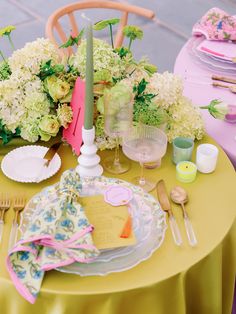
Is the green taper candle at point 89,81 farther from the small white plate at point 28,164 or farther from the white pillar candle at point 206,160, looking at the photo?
the white pillar candle at point 206,160

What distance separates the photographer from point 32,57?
1.59m

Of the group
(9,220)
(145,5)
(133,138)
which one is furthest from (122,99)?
(145,5)

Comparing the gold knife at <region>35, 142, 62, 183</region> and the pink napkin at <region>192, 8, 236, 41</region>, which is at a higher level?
the pink napkin at <region>192, 8, 236, 41</region>

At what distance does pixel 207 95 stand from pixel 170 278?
90cm

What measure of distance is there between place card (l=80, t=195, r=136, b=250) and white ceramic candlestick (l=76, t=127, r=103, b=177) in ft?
0.40

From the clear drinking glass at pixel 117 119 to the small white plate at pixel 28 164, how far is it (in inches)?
7.1

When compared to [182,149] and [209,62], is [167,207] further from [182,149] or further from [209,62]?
[209,62]

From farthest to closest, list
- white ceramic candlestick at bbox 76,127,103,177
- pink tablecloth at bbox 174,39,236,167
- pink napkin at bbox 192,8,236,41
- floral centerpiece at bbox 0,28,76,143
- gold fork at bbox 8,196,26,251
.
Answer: pink napkin at bbox 192,8,236,41 < pink tablecloth at bbox 174,39,236,167 < floral centerpiece at bbox 0,28,76,143 < white ceramic candlestick at bbox 76,127,103,177 < gold fork at bbox 8,196,26,251

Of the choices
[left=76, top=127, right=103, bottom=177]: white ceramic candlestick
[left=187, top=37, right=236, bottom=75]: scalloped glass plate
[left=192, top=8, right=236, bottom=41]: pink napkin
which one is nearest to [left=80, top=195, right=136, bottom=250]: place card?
[left=76, top=127, right=103, bottom=177]: white ceramic candlestick

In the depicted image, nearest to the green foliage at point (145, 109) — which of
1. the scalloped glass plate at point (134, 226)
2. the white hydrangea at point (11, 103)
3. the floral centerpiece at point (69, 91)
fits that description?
the floral centerpiece at point (69, 91)

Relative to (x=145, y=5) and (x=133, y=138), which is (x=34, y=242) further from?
(x=145, y=5)

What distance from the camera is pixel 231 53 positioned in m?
2.07

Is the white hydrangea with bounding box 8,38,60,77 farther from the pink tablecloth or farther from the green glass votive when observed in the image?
the pink tablecloth

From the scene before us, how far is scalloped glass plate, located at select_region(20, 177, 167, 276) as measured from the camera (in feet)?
4.08
